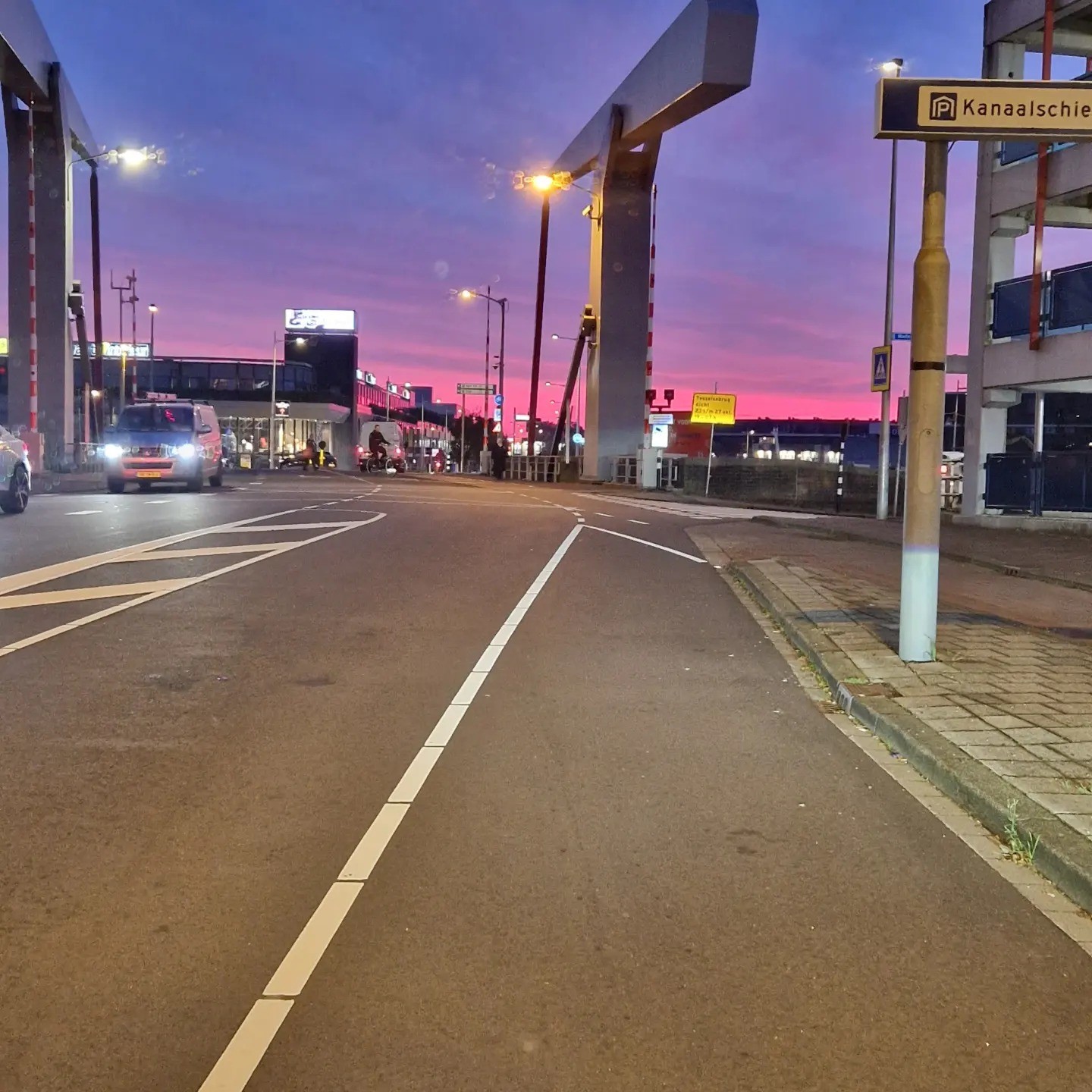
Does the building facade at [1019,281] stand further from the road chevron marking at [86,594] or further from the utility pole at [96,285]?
the utility pole at [96,285]

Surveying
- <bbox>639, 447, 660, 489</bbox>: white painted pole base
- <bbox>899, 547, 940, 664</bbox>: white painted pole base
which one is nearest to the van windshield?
<bbox>639, 447, 660, 489</bbox>: white painted pole base

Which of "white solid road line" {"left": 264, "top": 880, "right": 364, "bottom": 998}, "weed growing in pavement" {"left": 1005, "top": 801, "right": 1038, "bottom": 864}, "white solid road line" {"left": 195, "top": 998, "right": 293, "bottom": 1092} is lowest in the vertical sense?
"white solid road line" {"left": 195, "top": 998, "right": 293, "bottom": 1092}

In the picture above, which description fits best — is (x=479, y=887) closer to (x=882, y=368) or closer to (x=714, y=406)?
(x=882, y=368)

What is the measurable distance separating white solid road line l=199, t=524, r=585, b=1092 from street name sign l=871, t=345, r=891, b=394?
19408 mm

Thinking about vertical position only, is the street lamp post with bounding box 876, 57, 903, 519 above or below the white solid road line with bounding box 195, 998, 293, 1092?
above

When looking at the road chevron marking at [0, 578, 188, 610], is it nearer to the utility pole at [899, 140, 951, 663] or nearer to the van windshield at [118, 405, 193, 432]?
the utility pole at [899, 140, 951, 663]

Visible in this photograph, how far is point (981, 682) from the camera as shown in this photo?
7.78 m

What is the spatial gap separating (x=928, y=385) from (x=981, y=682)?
78.3 inches

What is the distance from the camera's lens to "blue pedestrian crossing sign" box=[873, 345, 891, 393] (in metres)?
24.6

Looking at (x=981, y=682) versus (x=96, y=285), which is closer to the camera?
(x=981, y=682)

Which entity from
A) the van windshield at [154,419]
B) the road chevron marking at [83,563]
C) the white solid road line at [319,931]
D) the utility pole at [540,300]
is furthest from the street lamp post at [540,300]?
the white solid road line at [319,931]

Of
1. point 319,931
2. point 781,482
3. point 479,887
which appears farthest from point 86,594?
point 781,482

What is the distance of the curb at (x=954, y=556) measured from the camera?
46.3 feet

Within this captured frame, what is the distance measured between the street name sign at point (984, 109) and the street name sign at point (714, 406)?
33339mm
